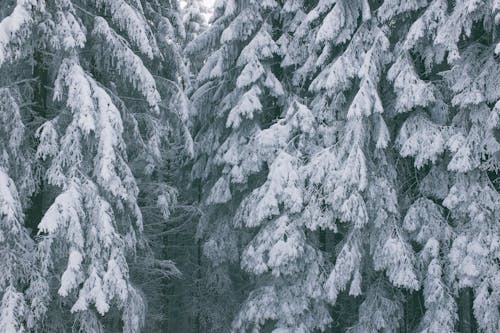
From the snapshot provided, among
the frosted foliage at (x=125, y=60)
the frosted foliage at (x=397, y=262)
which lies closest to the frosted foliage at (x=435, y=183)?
the frosted foliage at (x=397, y=262)

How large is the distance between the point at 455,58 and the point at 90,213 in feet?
23.4

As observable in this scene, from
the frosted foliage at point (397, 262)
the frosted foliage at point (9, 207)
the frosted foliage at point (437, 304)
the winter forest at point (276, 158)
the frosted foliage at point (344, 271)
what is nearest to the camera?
the frosted foliage at point (9, 207)

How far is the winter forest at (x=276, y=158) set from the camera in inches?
400

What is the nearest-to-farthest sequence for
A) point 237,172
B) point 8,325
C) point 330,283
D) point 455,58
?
point 8,325 < point 455,58 < point 330,283 < point 237,172

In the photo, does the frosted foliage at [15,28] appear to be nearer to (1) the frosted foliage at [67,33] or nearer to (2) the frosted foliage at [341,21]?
(1) the frosted foliage at [67,33]

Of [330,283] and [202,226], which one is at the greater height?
[202,226]

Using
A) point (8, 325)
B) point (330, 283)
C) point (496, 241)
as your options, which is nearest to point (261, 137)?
point (330, 283)

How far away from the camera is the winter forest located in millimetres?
10172

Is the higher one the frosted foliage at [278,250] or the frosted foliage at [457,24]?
the frosted foliage at [457,24]

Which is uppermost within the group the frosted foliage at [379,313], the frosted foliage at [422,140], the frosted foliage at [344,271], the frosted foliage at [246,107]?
the frosted foliage at [246,107]

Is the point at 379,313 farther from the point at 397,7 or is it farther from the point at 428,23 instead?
→ the point at 397,7

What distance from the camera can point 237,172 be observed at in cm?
1437

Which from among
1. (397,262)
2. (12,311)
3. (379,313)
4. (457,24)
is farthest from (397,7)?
(12,311)

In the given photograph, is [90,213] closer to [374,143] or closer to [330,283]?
[330,283]
